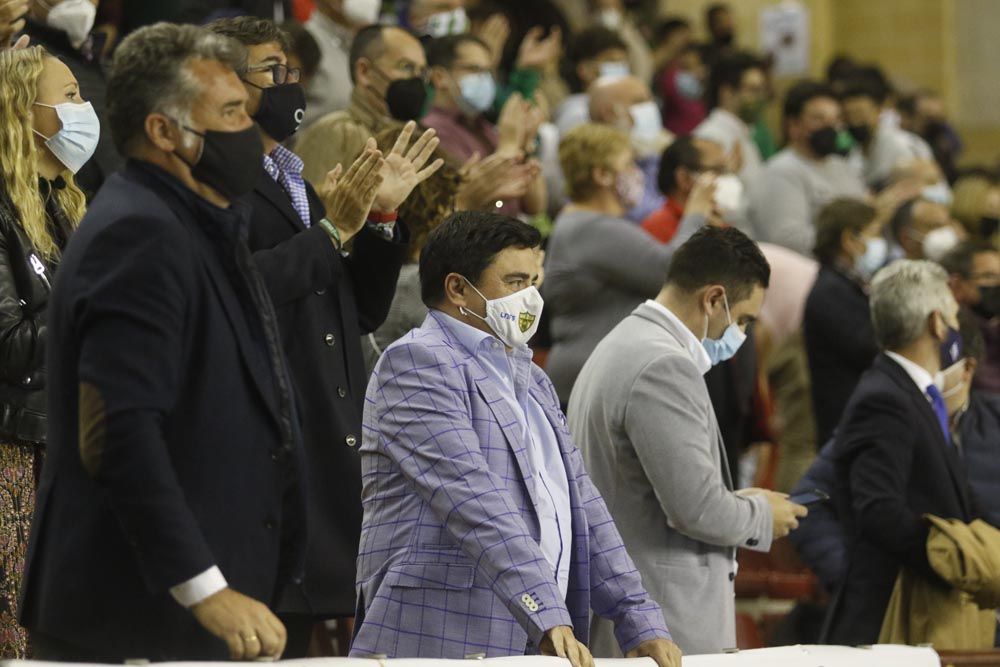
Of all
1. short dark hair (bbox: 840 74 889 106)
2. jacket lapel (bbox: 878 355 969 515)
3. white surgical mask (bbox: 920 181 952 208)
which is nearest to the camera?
jacket lapel (bbox: 878 355 969 515)

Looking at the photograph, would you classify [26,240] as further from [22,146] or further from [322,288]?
[322,288]

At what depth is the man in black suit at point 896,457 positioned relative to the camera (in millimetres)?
5355

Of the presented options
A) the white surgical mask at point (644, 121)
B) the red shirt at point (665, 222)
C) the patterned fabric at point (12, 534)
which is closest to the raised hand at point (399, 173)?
the patterned fabric at point (12, 534)

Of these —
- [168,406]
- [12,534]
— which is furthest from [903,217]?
[168,406]

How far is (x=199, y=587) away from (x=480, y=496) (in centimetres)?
94

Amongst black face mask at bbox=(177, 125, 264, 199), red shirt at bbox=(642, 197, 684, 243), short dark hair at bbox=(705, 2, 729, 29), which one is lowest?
short dark hair at bbox=(705, 2, 729, 29)

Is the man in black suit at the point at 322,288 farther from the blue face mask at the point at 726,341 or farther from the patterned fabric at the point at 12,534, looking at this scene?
the blue face mask at the point at 726,341

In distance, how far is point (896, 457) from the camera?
5391 mm

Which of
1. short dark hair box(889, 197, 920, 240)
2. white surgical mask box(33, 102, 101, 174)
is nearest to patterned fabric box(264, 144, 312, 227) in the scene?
white surgical mask box(33, 102, 101, 174)

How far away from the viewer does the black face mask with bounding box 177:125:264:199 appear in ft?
10.5

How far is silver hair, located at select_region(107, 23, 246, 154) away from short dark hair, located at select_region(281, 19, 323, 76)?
3711 millimetres

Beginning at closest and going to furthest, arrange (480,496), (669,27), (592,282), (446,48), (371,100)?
(480,496) < (371,100) < (592,282) < (446,48) < (669,27)

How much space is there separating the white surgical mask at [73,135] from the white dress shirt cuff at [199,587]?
1.91 metres

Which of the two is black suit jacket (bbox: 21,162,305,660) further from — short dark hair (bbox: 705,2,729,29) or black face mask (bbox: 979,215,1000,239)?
short dark hair (bbox: 705,2,729,29)
